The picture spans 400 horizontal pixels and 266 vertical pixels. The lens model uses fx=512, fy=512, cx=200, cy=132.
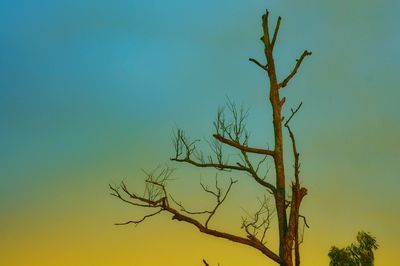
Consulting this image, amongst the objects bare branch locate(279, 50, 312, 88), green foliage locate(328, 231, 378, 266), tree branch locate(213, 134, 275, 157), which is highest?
→ green foliage locate(328, 231, 378, 266)

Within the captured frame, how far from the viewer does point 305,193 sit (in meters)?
9.61

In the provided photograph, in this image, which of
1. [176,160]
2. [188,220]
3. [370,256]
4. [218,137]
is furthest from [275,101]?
[370,256]

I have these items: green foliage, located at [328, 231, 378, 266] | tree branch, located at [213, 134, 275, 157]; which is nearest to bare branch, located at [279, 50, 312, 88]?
tree branch, located at [213, 134, 275, 157]

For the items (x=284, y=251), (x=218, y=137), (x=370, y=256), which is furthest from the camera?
(x=370, y=256)

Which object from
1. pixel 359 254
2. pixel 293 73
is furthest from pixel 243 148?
pixel 359 254

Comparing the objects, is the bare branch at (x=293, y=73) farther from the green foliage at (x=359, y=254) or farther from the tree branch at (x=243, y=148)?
the green foliage at (x=359, y=254)

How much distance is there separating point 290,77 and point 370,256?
23167mm

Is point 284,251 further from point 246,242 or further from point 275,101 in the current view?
point 275,101

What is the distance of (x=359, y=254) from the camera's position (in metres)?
30.8

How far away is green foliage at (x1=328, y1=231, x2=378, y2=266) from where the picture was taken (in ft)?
99.9

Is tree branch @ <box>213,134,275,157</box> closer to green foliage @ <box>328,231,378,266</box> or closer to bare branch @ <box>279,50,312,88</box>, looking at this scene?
bare branch @ <box>279,50,312,88</box>

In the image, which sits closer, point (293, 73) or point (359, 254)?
point (293, 73)

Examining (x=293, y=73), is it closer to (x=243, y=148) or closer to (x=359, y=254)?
(x=243, y=148)

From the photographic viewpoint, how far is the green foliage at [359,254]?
30.4 meters
